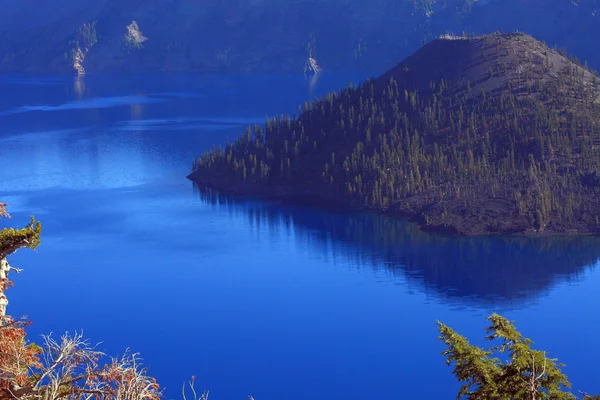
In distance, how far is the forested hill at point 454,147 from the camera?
9744 centimetres

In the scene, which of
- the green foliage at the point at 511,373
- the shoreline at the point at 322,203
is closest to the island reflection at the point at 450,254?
the shoreline at the point at 322,203

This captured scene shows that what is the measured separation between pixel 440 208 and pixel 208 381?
44.3m

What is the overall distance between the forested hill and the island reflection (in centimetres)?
267

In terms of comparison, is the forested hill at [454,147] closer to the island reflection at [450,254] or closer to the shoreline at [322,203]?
the shoreline at [322,203]

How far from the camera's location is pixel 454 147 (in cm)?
11006

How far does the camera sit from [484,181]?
101625 millimetres

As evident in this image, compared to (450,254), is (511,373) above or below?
above

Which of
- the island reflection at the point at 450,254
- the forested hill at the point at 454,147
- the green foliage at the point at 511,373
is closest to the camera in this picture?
the green foliage at the point at 511,373

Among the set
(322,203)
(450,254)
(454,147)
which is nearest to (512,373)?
(450,254)

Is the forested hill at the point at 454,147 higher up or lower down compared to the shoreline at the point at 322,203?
higher up

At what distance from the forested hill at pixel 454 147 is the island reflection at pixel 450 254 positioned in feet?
8.76

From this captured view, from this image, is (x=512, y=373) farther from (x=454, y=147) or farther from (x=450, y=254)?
(x=454, y=147)

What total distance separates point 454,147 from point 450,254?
24275 millimetres

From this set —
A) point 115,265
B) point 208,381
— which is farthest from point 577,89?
point 208,381
